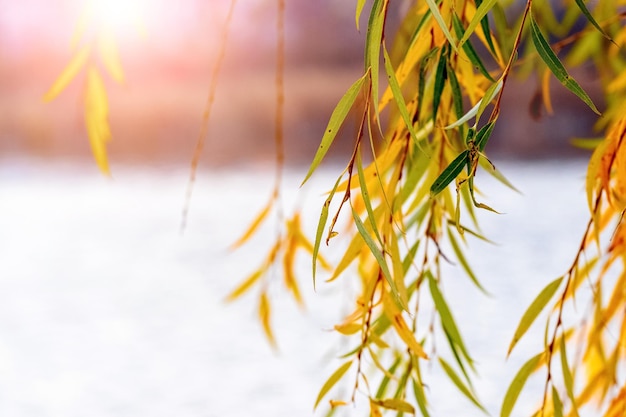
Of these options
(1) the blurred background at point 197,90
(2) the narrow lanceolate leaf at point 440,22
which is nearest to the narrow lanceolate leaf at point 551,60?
(2) the narrow lanceolate leaf at point 440,22

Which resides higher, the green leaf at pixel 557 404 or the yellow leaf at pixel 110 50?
the yellow leaf at pixel 110 50

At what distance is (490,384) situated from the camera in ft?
4.95

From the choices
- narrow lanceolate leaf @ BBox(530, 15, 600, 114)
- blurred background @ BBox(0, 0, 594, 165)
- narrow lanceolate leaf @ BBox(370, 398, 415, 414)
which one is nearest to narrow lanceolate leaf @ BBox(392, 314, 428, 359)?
narrow lanceolate leaf @ BBox(370, 398, 415, 414)

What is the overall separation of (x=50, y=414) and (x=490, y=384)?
0.72m

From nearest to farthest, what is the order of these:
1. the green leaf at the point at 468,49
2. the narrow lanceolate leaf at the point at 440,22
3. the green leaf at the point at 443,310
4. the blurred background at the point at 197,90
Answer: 1. the narrow lanceolate leaf at the point at 440,22
2. the green leaf at the point at 468,49
3. the green leaf at the point at 443,310
4. the blurred background at the point at 197,90

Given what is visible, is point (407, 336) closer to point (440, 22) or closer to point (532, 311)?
point (532, 311)

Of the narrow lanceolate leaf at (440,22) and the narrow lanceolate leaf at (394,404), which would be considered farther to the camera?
the narrow lanceolate leaf at (394,404)

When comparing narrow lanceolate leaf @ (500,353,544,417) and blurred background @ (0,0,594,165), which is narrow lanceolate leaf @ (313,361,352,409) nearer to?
narrow lanceolate leaf @ (500,353,544,417)

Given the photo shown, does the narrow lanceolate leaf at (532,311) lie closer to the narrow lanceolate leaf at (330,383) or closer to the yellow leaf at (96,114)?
the narrow lanceolate leaf at (330,383)

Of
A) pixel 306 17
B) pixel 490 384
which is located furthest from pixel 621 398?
pixel 306 17

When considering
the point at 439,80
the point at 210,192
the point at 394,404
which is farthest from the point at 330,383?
the point at 210,192

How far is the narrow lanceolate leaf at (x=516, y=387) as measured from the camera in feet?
1.52

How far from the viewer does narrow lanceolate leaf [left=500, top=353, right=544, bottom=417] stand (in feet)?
1.52

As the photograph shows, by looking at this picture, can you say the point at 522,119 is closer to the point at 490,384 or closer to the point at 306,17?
the point at 306,17
